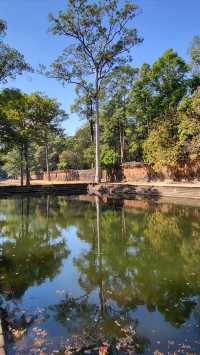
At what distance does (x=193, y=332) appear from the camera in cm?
374

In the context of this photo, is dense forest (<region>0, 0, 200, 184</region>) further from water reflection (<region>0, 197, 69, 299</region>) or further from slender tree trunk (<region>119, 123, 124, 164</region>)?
A: water reflection (<region>0, 197, 69, 299</region>)

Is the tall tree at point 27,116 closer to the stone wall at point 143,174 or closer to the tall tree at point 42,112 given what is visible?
the tall tree at point 42,112

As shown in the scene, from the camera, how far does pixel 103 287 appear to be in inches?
206

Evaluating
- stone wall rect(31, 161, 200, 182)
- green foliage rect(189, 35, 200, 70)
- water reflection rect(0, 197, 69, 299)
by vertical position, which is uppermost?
green foliage rect(189, 35, 200, 70)

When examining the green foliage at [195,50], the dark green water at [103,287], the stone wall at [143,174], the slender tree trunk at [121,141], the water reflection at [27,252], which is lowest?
the water reflection at [27,252]

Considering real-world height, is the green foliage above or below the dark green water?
above

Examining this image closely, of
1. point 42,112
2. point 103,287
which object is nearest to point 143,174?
point 42,112

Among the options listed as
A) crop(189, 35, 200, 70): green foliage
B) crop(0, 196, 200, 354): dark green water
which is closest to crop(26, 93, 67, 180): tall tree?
crop(189, 35, 200, 70): green foliage

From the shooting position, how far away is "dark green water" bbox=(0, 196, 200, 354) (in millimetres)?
3648

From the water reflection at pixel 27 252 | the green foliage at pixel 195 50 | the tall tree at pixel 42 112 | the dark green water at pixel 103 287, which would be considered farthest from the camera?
the tall tree at pixel 42 112

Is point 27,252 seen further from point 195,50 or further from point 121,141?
point 121,141

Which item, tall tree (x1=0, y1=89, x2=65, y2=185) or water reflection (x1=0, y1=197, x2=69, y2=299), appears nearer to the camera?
water reflection (x1=0, y1=197, x2=69, y2=299)

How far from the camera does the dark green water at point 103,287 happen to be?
3.65 metres

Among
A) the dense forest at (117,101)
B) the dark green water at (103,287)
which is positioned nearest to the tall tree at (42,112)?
the dense forest at (117,101)
